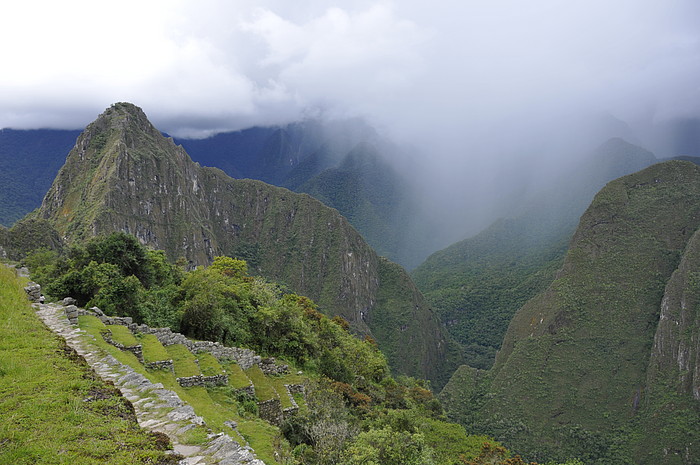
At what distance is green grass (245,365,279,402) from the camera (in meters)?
15.1

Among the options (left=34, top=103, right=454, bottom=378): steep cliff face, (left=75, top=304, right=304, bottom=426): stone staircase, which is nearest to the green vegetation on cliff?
(left=75, top=304, right=304, bottom=426): stone staircase

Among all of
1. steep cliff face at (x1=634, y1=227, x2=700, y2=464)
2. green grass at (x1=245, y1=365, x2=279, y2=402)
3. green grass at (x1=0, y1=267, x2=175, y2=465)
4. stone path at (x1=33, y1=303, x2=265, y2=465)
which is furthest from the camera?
steep cliff face at (x1=634, y1=227, x2=700, y2=464)

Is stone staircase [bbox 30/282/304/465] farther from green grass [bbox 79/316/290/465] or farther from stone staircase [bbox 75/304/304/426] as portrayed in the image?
green grass [bbox 79/316/290/465]

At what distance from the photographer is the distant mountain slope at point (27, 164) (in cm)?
13888

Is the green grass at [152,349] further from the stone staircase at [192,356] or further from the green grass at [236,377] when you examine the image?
the green grass at [236,377]

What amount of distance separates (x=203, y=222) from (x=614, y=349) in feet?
516

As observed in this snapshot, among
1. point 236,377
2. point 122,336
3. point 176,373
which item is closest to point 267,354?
point 236,377

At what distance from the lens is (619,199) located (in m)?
136

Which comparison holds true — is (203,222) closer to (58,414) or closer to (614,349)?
(614,349)

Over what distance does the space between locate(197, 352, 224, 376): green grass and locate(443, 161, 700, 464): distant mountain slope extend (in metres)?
89.8

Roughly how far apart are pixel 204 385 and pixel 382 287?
174 m

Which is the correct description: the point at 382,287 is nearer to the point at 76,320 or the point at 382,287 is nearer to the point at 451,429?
the point at 451,429

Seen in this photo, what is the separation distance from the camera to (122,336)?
13.5 m

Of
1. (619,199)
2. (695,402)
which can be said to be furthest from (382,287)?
(695,402)
